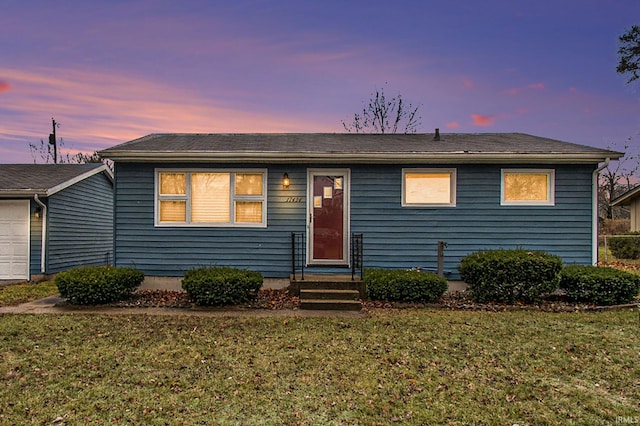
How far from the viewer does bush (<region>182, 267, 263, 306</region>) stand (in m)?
6.40

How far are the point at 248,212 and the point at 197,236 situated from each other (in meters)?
1.20

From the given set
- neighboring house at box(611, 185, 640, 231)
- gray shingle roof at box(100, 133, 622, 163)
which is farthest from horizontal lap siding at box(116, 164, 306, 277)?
neighboring house at box(611, 185, 640, 231)

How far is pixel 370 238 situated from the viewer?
307 inches

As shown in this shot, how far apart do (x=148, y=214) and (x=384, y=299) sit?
5226 mm

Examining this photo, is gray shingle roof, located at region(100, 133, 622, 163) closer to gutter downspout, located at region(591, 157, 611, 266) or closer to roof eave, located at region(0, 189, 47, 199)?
gutter downspout, located at region(591, 157, 611, 266)

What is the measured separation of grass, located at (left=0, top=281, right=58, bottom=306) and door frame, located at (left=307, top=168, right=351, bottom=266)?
19.1 feet

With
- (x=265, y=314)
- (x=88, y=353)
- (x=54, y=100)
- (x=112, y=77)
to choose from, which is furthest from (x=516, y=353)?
(x=54, y=100)

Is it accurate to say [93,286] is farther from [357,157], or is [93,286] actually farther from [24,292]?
[357,157]

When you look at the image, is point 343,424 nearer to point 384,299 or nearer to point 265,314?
point 265,314

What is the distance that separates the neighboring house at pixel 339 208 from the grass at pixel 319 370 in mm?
2181

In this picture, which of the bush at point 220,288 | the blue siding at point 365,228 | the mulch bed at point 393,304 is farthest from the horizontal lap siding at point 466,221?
the bush at point 220,288

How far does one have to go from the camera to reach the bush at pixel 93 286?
21.3ft

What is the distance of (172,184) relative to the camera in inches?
311

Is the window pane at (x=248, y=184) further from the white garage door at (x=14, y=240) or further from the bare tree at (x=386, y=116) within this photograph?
the bare tree at (x=386, y=116)
